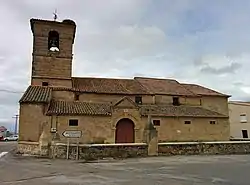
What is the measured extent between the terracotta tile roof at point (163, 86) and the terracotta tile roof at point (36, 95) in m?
11.2

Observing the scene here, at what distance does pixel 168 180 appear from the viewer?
11.0m

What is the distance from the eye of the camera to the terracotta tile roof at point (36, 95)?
2709 centimetres

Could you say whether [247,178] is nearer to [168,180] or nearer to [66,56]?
[168,180]

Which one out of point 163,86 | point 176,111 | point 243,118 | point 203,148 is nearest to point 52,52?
point 163,86

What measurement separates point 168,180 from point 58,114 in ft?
59.2

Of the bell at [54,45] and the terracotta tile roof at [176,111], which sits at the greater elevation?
the bell at [54,45]

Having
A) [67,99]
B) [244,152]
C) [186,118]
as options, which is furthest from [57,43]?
[244,152]

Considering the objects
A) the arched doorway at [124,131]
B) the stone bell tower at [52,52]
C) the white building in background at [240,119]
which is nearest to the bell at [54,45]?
the stone bell tower at [52,52]

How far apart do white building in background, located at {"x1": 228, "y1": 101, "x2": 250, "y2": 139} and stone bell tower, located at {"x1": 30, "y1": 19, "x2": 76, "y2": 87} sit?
98.4 ft

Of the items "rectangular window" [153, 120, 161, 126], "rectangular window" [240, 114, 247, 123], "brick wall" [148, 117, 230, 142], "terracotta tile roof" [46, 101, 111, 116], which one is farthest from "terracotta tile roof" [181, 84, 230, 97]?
"rectangular window" [240, 114, 247, 123]

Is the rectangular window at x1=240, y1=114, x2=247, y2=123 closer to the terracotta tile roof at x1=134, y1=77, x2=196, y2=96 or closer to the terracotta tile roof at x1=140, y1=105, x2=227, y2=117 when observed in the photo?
the terracotta tile roof at x1=134, y1=77, x2=196, y2=96

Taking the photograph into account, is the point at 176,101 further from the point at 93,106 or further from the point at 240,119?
the point at 240,119

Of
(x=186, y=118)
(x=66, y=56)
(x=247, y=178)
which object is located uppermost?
(x=66, y=56)

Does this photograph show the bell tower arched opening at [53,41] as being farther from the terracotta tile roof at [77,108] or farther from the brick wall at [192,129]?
the brick wall at [192,129]
